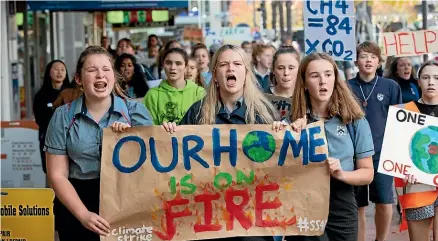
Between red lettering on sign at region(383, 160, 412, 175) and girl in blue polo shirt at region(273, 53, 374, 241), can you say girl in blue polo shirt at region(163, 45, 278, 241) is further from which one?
red lettering on sign at region(383, 160, 412, 175)

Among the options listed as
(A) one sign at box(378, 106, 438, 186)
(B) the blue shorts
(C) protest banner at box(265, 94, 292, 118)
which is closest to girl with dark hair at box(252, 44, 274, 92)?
(B) the blue shorts

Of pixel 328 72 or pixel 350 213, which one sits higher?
pixel 328 72

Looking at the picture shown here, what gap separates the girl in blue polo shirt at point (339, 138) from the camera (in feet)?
18.6

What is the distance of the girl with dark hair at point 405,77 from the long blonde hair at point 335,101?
554 cm

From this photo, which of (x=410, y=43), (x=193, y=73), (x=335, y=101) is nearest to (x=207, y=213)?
(x=335, y=101)

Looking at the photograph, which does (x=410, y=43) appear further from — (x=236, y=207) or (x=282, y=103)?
(x=236, y=207)

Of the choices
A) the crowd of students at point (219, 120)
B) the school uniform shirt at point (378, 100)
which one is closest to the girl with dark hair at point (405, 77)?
the school uniform shirt at point (378, 100)

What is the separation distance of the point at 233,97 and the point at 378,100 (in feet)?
11.1

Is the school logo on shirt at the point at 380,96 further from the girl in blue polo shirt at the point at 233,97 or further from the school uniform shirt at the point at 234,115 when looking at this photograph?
the school uniform shirt at the point at 234,115

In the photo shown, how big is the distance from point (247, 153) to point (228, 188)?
0.24 m

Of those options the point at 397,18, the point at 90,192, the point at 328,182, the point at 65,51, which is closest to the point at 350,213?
the point at 328,182

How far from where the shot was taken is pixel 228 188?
5656 mm

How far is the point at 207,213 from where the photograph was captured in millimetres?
5637

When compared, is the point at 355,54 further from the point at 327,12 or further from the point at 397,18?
the point at 397,18
